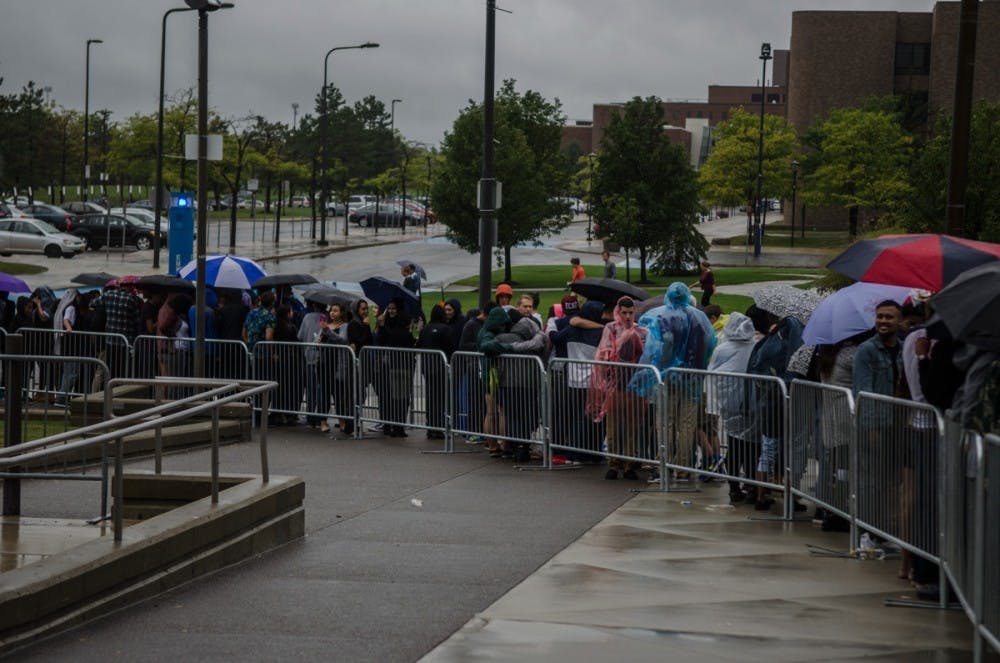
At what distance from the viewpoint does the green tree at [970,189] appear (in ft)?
71.9

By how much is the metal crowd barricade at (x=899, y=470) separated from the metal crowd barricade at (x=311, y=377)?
859cm

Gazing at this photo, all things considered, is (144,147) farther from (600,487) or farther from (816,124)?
(600,487)

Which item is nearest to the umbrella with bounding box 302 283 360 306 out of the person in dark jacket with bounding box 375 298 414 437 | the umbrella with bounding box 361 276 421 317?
the umbrella with bounding box 361 276 421 317

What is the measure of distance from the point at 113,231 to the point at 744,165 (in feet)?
113

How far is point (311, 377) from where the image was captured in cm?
1745

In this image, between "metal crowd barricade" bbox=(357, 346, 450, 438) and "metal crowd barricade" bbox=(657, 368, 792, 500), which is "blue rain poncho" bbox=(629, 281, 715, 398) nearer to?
"metal crowd barricade" bbox=(657, 368, 792, 500)

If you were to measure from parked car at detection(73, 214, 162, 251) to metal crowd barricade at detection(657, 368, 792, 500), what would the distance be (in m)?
51.2

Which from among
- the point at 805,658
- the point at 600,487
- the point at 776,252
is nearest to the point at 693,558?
the point at 805,658

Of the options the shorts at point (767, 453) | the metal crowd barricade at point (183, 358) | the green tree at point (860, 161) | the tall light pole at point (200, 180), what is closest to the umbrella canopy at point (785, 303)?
the shorts at point (767, 453)

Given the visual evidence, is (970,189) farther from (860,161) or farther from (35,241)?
(860,161)

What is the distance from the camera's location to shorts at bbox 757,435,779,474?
11570 mm

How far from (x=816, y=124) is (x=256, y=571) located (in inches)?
3391

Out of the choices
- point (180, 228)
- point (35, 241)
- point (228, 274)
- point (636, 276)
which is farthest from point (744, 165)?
point (228, 274)

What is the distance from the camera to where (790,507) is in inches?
446
